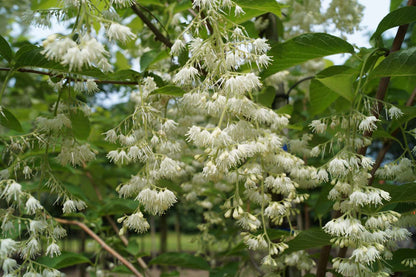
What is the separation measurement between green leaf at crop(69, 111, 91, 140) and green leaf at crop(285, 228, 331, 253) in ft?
3.66

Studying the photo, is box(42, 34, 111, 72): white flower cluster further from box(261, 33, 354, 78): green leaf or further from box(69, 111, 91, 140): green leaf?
box(261, 33, 354, 78): green leaf

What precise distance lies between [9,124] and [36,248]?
1.96ft

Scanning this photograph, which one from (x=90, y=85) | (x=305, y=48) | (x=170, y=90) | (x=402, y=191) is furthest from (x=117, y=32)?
(x=402, y=191)

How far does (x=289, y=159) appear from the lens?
61.1 inches

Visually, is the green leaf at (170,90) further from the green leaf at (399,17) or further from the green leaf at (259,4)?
the green leaf at (399,17)

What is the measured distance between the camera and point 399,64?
1.50 m

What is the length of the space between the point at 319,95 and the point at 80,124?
4.25 feet

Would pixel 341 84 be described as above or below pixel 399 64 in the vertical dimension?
below

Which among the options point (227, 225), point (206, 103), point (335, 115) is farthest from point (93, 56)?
point (227, 225)

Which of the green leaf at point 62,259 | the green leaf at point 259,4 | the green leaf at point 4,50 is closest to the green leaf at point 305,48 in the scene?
the green leaf at point 259,4

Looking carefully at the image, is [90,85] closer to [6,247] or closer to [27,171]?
[27,171]

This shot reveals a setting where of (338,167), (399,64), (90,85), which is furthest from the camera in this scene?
(90,85)

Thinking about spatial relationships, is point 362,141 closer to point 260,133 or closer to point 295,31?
point 260,133

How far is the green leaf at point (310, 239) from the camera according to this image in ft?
5.02
